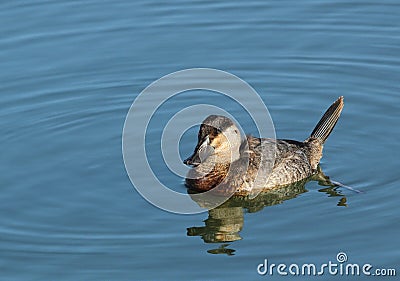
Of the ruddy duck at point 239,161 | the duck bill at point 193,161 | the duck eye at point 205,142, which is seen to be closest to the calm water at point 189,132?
the ruddy duck at point 239,161

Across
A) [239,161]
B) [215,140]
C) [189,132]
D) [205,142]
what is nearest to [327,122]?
[239,161]

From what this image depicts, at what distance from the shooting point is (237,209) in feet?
38.1

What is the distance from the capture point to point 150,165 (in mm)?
12578

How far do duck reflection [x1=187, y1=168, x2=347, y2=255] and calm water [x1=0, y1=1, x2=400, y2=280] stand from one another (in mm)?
25

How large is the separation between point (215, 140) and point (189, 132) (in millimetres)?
1506

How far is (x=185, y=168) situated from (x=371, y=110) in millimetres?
2748

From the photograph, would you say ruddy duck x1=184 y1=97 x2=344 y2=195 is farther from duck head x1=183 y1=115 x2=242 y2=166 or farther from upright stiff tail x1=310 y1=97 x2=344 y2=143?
upright stiff tail x1=310 y1=97 x2=344 y2=143

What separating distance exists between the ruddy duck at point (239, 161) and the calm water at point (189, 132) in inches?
9.0

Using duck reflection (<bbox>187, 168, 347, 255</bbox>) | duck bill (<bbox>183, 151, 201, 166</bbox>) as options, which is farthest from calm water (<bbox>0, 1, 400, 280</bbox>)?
duck bill (<bbox>183, 151, 201, 166</bbox>)

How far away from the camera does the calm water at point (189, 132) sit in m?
10.3

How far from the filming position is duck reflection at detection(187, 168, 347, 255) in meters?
10.9

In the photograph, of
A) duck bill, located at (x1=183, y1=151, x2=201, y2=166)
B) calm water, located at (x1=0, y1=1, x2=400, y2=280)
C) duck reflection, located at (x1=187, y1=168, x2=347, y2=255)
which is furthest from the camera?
duck bill, located at (x1=183, y1=151, x2=201, y2=166)

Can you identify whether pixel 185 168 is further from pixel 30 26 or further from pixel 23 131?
pixel 30 26

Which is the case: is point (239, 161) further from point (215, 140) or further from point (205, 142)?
point (205, 142)
